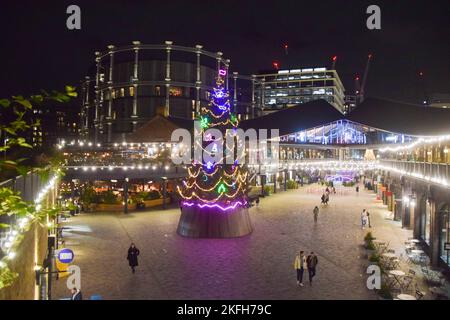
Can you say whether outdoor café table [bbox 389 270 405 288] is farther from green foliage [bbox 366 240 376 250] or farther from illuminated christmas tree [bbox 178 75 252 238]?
illuminated christmas tree [bbox 178 75 252 238]

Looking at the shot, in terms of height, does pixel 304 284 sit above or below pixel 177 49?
below

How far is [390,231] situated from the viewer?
27750 millimetres

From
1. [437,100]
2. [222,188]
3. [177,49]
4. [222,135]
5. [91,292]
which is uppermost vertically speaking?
A: [177,49]

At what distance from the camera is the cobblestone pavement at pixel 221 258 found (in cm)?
1525

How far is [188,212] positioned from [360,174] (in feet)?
225

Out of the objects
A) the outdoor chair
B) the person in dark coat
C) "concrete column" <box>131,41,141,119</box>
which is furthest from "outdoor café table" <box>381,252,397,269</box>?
"concrete column" <box>131,41,141,119</box>

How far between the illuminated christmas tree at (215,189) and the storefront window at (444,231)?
11.2 m

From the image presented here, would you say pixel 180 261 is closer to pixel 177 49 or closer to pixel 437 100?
pixel 177 49

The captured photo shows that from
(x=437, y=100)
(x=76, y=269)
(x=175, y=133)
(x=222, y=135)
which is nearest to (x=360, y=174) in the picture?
(x=437, y=100)

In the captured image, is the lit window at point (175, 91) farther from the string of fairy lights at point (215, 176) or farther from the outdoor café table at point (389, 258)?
the outdoor café table at point (389, 258)

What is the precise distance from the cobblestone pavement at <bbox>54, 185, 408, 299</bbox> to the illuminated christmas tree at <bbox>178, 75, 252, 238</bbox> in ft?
3.05

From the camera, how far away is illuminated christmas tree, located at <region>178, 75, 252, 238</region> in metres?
25.0

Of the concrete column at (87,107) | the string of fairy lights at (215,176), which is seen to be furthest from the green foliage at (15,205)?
the concrete column at (87,107)

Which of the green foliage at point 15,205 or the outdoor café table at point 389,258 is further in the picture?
the outdoor café table at point 389,258
